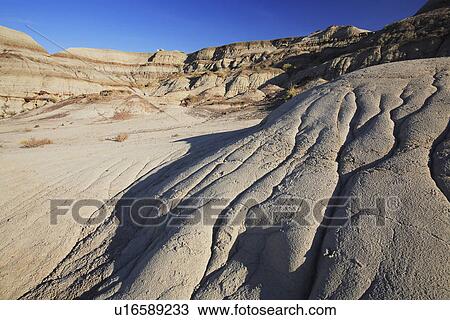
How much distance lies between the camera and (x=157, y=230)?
362 centimetres

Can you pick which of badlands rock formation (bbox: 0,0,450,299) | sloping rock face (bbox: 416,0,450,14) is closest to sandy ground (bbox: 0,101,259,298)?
badlands rock formation (bbox: 0,0,450,299)

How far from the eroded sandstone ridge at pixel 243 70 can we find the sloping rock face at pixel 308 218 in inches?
402

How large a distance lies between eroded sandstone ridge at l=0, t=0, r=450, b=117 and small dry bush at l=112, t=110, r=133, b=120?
395cm

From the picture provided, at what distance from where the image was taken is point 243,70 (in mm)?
33656

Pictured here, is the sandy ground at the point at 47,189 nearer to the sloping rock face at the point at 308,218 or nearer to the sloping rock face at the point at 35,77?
the sloping rock face at the point at 308,218

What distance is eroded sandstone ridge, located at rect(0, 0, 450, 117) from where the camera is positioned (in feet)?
66.8

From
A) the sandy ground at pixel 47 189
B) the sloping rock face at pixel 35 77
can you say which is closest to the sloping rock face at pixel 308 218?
the sandy ground at pixel 47 189

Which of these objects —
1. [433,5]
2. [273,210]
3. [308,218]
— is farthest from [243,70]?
[308,218]

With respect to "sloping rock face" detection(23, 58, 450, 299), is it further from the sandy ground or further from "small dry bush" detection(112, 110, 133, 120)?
"small dry bush" detection(112, 110, 133, 120)

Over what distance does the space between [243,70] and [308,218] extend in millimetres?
32888

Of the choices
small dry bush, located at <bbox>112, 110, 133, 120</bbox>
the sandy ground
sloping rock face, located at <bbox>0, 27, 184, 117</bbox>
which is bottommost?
the sandy ground

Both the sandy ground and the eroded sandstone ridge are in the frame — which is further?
the eroded sandstone ridge

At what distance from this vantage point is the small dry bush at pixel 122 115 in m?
17.0
